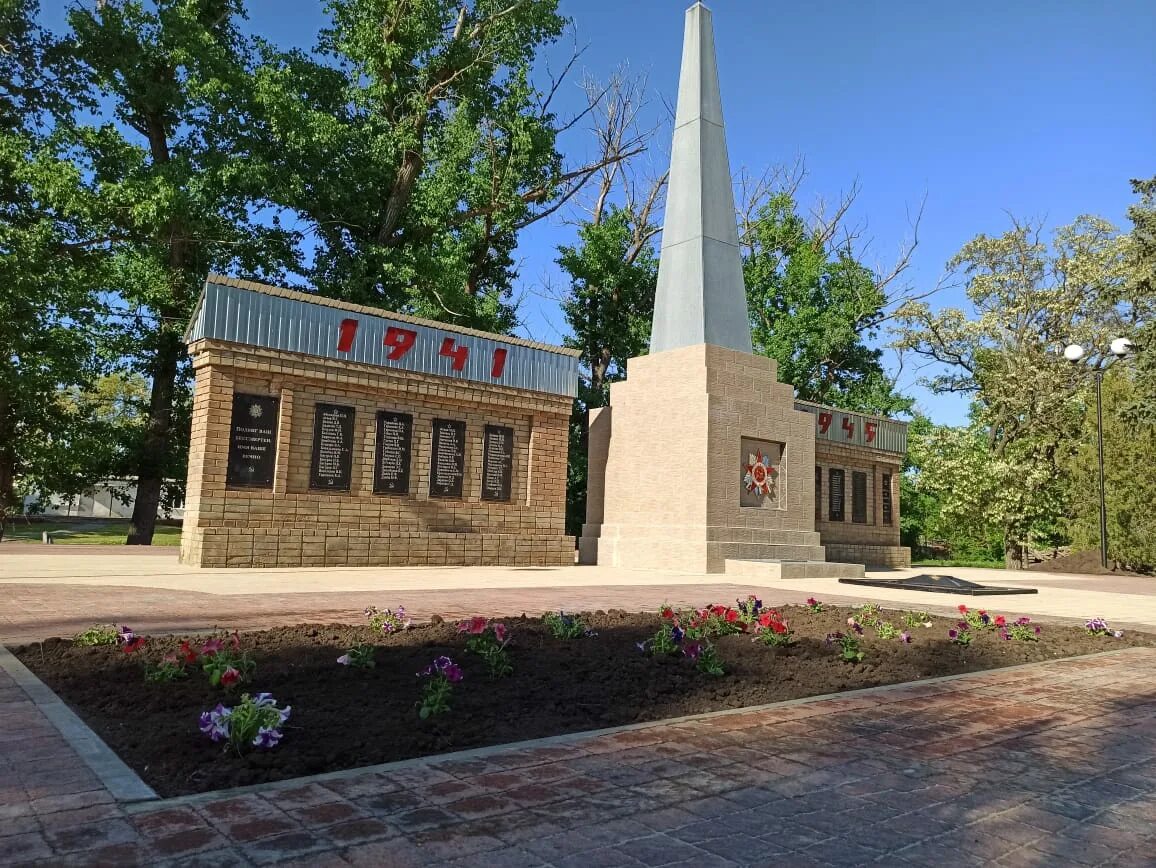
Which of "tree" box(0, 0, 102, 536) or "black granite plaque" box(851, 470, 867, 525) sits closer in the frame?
"tree" box(0, 0, 102, 536)

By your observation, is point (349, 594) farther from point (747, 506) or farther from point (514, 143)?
point (514, 143)

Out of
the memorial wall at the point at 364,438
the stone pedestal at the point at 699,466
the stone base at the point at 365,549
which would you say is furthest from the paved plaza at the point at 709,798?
the stone pedestal at the point at 699,466

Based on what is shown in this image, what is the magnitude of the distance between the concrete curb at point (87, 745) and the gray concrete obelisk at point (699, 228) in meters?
16.4

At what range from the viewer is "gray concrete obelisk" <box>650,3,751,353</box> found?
64.3 ft

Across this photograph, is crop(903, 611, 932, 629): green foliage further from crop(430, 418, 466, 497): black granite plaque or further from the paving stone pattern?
crop(430, 418, 466, 497): black granite plaque

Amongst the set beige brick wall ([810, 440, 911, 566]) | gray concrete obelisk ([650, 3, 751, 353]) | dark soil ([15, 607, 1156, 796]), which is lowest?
dark soil ([15, 607, 1156, 796])

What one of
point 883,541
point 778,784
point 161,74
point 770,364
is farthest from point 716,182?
point 778,784

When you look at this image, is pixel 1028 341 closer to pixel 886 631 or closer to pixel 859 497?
pixel 859 497

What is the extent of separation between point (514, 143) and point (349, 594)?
2097cm

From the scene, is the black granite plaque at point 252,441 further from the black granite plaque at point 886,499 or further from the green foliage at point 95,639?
the black granite plaque at point 886,499

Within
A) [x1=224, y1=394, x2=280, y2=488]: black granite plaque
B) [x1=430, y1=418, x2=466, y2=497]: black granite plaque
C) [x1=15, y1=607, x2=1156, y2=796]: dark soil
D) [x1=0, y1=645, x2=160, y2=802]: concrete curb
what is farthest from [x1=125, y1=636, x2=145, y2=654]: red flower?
[x1=430, y1=418, x2=466, y2=497]: black granite plaque

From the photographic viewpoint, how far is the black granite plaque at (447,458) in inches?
660

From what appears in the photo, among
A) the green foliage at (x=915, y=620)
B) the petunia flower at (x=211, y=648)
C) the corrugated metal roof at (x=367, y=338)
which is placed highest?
the corrugated metal roof at (x=367, y=338)

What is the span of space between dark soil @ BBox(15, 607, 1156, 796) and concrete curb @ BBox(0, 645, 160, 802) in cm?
8
